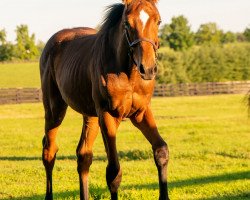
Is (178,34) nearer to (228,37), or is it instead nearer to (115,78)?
(228,37)

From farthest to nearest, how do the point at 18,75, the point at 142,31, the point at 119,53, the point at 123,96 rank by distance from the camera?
the point at 18,75 < the point at 119,53 < the point at 123,96 < the point at 142,31

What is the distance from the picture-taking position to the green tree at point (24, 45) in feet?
275

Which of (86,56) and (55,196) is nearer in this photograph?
(86,56)

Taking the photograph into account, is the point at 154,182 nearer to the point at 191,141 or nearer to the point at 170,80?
the point at 191,141

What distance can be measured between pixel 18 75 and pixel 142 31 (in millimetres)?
63770

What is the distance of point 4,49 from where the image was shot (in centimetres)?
7600

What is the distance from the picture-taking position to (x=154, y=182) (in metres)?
9.83

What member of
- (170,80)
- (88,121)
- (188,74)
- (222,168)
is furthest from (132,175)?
(188,74)

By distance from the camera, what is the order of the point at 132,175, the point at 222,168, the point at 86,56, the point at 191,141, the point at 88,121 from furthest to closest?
the point at 191,141 → the point at 222,168 → the point at 132,175 → the point at 88,121 → the point at 86,56

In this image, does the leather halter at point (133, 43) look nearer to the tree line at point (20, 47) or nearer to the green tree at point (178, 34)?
the tree line at point (20, 47)

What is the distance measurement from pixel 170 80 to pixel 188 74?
6.81 metres

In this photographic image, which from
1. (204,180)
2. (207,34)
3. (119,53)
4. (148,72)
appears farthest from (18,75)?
(207,34)

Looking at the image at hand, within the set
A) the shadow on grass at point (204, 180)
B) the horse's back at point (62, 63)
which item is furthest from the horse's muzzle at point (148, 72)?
the shadow on grass at point (204, 180)

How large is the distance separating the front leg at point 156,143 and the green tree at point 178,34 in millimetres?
116916
